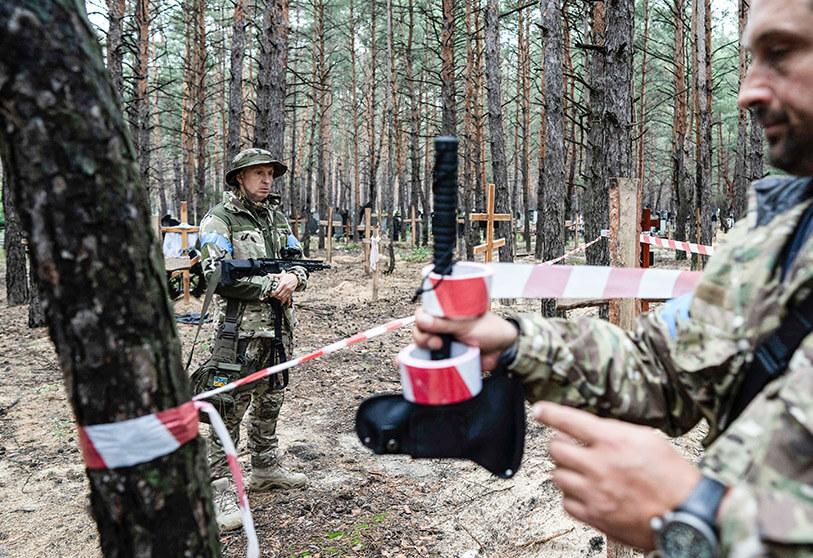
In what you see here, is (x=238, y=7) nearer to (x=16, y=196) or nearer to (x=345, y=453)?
(x=345, y=453)

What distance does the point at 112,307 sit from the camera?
126 centimetres

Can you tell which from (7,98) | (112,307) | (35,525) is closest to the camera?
(7,98)

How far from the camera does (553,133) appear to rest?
9.48 meters

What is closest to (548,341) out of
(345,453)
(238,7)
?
(345,453)

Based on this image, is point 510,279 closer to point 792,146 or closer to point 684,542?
point 792,146

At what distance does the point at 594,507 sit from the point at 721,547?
0.62ft

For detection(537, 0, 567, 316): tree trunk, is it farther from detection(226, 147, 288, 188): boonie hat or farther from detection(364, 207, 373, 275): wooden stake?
detection(364, 207, 373, 275): wooden stake

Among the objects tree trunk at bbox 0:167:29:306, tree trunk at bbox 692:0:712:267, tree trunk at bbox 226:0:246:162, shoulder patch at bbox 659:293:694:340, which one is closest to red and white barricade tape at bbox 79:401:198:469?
shoulder patch at bbox 659:293:694:340

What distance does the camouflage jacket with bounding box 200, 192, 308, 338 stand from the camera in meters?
4.20

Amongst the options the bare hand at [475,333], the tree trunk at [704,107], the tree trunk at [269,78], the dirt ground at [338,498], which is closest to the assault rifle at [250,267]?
the dirt ground at [338,498]

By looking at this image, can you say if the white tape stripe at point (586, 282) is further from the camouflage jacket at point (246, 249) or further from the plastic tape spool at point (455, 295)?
the camouflage jacket at point (246, 249)

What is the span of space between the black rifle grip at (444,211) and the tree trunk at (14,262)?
1166 cm

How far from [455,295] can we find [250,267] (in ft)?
10.3

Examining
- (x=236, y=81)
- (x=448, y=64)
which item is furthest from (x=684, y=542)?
(x=448, y=64)
